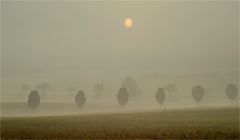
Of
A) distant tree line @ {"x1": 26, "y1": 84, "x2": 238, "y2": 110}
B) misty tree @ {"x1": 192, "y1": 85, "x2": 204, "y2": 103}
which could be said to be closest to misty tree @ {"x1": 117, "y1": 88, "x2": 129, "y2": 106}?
distant tree line @ {"x1": 26, "y1": 84, "x2": 238, "y2": 110}

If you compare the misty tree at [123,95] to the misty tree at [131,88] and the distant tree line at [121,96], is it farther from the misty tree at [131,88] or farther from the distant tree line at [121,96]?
the misty tree at [131,88]

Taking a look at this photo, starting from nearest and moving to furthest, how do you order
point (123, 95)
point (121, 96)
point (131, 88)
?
point (123, 95) < point (121, 96) < point (131, 88)

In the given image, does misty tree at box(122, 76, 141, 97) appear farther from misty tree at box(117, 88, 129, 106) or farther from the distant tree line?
misty tree at box(117, 88, 129, 106)

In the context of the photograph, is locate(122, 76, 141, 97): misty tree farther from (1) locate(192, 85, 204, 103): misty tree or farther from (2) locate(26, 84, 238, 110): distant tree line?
(1) locate(192, 85, 204, 103): misty tree

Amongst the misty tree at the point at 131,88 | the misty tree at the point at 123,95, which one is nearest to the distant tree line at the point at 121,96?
the misty tree at the point at 123,95

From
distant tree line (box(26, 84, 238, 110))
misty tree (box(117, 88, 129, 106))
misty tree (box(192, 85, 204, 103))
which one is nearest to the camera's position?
distant tree line (box(26, 84, 238, 110))

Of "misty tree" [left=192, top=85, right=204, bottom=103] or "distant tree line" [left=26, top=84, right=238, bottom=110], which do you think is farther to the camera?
"misty tree" [left=192, top=85, right=204, bottom=103]

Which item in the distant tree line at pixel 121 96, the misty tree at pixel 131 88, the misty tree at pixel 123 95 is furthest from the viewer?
the misty tree at pixel 131 88

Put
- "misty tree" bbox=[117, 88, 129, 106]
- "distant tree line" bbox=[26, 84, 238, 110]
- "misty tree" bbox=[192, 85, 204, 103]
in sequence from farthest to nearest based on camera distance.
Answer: "misty tree" bbox=[192, 85, 204, 103]
"misty tree" bbox=[117, 88, 129, 106]
"distant tree line" bbox=[26, 84, 238, 110]

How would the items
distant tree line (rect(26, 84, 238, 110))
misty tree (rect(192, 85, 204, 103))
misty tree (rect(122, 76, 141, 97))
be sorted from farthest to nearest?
1. misty tree (rect(122, 76, 141, 97))
2. misty tree (rect(192, 85, 204, 103))
3. distant tree line (rect(26, 84, 238, 110))

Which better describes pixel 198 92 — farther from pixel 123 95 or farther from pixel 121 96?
pixel 121 96

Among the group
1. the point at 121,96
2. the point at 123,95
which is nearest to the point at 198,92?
the point at 123,95

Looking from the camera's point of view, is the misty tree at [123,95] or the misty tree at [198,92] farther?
the misty tree at [198,92]

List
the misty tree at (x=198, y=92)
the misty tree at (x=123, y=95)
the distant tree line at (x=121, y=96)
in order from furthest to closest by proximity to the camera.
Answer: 1. the misty tree at (x=198, y=92)
2. the misty tree at (x=123, y=95)
3. the distant tree line at (x=121, y=96)
